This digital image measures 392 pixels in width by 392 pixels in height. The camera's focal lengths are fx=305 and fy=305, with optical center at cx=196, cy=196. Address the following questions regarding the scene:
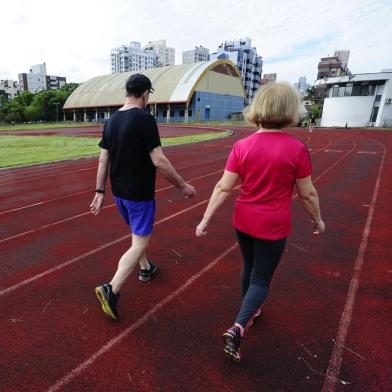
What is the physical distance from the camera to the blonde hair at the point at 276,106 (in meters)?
1.98

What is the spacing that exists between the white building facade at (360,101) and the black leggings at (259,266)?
4452 centimetres

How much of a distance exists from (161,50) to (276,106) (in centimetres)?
18443

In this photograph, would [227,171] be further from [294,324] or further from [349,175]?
[349,175]

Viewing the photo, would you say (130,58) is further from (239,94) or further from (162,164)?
(162,164)

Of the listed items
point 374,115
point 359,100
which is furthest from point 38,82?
point 374,115

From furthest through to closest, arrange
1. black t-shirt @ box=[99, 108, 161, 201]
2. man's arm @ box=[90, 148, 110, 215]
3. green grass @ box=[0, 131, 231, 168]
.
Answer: green grass @ box=[0, 131, 231, 168] → man's arm @ box=[90, 148, 110, 215] → black t-shirt @ box=[99, 108, 161, 201]

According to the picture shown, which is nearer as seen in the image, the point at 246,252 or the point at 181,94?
the point at 246,252

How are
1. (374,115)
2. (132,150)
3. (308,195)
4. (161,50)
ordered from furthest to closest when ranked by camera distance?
(161,50) < (374,115) < (132,150) < (308,195)

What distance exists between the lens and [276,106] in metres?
1.98

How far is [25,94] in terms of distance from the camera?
7731cm

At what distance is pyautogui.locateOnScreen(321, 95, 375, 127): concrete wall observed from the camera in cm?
4059

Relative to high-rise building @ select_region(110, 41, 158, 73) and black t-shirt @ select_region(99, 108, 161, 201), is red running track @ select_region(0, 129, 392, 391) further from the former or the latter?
high-rise building @ select_region(110, 41, 158, 73)

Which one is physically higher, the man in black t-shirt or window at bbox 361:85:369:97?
window at bbox 361:85:369:97

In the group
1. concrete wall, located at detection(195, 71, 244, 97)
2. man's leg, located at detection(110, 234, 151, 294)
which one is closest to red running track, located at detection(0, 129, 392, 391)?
man's leg, located at detection(110, 234, 151, 294)
